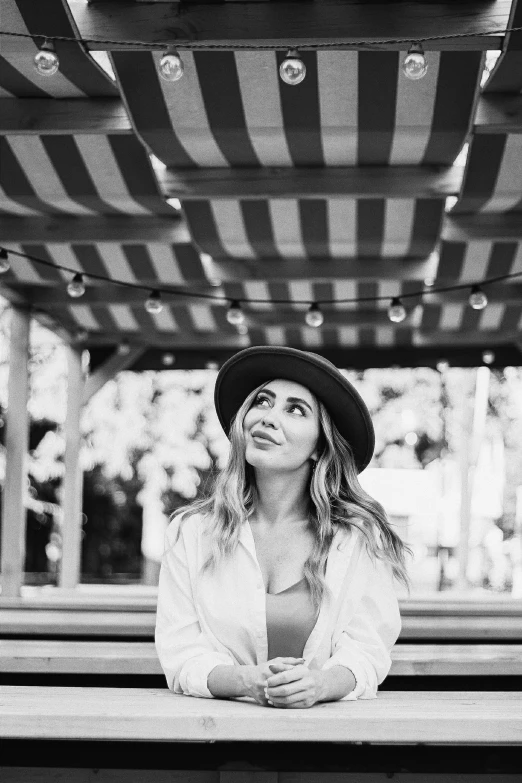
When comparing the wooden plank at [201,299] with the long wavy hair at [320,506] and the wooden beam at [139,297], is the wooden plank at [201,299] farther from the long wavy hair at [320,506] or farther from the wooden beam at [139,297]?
the long wavy hair at [320,506]

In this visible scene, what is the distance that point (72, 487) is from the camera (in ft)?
27.5

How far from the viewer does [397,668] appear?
→ 2953mm

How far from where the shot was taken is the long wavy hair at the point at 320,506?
1.96 m

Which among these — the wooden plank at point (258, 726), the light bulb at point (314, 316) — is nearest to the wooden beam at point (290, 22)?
the wooden plank at point (258, 726)

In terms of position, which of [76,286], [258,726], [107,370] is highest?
[76,286]

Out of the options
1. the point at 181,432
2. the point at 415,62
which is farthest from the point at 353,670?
the point at 181,432

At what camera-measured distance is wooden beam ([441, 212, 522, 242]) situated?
5.45 meters

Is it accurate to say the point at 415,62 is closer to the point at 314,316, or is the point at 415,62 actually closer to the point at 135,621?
the point at 135,621

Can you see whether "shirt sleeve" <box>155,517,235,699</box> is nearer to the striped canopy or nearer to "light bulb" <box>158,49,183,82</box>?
"light bulb" <box>158,49,183,82</box>

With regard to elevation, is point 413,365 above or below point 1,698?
above

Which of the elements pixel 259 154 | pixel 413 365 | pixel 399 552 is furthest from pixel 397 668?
pixel 413 365

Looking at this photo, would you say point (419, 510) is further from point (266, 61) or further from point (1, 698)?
point (1, 698)

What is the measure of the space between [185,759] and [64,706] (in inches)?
8.5

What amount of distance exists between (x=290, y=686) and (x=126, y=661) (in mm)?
1385
